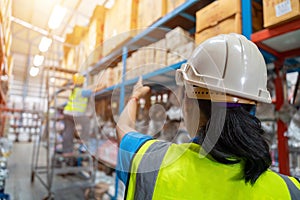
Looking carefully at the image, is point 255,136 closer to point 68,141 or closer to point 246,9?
point 246,9

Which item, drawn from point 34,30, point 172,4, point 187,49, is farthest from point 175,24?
point 34,30

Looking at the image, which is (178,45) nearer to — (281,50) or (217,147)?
(281,50)

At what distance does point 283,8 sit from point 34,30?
9321mm

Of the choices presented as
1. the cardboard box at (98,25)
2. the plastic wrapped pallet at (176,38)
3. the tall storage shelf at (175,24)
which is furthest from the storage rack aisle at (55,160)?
the plastic wrapped pallet at (176,38)

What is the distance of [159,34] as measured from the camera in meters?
1.87

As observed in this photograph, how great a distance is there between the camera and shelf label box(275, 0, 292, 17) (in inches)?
42.4

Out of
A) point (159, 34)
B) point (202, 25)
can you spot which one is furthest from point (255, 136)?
point (159, 34)

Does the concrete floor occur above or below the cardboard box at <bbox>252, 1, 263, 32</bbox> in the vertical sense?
below

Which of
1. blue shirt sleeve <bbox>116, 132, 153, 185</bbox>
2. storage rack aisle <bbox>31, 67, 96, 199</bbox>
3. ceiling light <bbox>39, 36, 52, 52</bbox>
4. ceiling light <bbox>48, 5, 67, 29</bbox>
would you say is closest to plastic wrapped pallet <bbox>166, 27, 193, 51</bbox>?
blue shirt sleeve <bbox>116, 132, 153, 185</bbox>

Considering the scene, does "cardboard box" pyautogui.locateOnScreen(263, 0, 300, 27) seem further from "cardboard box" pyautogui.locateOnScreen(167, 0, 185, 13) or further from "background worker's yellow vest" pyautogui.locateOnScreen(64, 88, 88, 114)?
"background worker's yellow vest" pyautogui.locateOnScreen(64, 88, 88, 114)

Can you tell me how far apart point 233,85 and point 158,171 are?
33 cm

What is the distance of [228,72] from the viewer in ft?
1.96

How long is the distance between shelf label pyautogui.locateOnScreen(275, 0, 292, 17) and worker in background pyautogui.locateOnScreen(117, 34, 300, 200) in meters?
0.68

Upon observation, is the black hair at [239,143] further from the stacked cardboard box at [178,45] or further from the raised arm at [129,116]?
the stacked cardboard box at [178,45]
